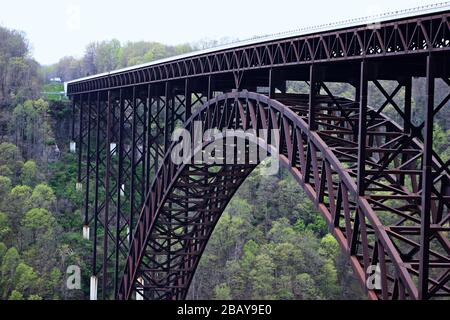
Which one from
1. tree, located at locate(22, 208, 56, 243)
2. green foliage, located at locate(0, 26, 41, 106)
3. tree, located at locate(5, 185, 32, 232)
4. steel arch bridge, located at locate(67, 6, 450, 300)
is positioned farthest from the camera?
green foliage, located at locate(0, 26, 41, 106)

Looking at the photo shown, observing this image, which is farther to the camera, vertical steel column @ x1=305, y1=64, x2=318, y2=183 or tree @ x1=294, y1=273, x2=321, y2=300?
tree @ x1=294, y1=273, x2=321, y2=300

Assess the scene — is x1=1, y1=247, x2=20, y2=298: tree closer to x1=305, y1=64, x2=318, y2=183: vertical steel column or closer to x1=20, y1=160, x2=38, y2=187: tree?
x1=20, y1=160, x2=38, y2=187: tree

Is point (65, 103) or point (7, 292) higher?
point (65, 103)

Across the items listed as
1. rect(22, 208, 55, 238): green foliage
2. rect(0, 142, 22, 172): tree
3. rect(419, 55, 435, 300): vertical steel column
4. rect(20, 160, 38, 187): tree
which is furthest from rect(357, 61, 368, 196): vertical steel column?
rect(0, 142, 22, 172): tree

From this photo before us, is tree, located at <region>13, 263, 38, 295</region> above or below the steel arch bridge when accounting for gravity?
below

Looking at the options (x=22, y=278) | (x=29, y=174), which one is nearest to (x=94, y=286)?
(x=22, y=278)

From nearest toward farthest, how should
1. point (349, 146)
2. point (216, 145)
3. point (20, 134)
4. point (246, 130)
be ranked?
1. point (349, 146)
2. point (246, 130)
3. point (216, 145)
4. point (20, 134)

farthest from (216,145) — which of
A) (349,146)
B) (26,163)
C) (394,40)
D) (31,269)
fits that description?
(26,163)
